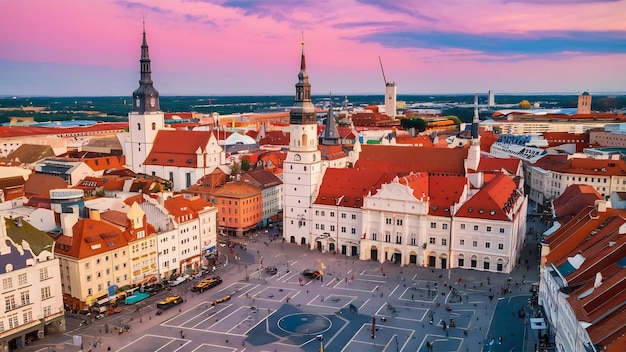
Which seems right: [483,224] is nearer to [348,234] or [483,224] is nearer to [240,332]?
[348,234]

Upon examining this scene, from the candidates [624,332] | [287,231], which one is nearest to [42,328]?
[287,231]

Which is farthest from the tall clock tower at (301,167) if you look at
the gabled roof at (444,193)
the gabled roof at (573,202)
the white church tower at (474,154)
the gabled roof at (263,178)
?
the gabled roof at (573,202)

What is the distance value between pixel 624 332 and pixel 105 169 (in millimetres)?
102407

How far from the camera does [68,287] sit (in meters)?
56.8

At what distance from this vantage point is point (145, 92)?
369 ft

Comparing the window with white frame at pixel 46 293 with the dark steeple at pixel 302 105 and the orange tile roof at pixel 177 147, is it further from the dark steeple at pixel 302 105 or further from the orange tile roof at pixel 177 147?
the orange tile roof at pixel 177 147

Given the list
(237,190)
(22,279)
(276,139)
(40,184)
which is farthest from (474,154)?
(276,139)

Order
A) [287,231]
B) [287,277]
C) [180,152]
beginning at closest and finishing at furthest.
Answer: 1. [287,277]
2. [287,231]
3. [180,152]

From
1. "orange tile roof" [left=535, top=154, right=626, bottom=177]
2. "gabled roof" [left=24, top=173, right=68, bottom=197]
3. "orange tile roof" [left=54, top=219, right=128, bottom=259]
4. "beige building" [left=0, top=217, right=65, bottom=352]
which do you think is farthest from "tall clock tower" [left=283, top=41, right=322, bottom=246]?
"orange tile roof" [left=535, top=154, right=626, bottom=177]

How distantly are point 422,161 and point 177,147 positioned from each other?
162 feet

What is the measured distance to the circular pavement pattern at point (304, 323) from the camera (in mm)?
52266

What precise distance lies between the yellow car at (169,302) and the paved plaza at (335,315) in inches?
26.5

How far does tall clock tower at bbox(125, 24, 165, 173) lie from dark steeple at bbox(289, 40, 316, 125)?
42.0m

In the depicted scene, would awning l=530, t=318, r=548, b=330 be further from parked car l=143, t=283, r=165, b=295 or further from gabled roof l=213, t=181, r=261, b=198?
gabled roof l=213, t=181, r=261, b=198
